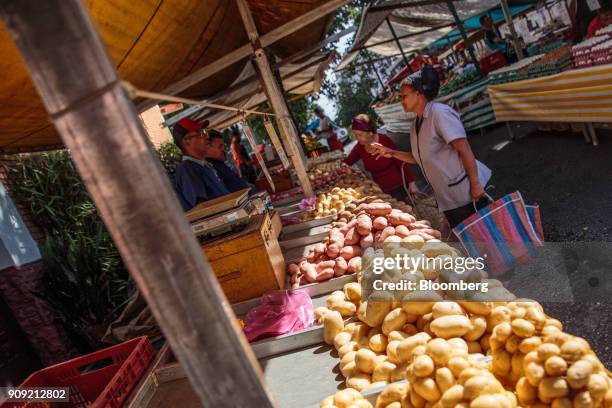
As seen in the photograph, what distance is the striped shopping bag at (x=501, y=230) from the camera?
9.62 feet

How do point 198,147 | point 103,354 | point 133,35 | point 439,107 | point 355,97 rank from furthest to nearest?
point 355,97
point 198,147
point 133,35
point 439,107
point 103,354

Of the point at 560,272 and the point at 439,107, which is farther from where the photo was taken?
the point at 560,272

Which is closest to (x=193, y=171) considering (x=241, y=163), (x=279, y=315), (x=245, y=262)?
(x=245, y=262)

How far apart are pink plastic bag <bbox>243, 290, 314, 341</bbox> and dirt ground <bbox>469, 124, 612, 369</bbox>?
181cm

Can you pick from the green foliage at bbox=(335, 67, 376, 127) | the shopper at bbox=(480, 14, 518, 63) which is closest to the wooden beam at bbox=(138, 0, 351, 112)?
the shopper at bbox=(480, 14, 518, 63)

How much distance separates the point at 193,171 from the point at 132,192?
3313 mm

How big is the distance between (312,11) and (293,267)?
3.51 m

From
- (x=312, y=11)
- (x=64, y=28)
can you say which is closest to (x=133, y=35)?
(x=312, y=11)

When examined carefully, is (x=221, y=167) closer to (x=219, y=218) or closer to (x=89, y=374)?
(x=219, y=218)

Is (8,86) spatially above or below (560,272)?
above

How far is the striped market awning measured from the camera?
541 centimetres

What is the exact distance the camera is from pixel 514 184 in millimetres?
5895

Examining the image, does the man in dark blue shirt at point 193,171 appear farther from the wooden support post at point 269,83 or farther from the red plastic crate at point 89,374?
the red plastic crate at point 89,374

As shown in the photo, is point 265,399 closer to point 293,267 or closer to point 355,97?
point 293,267
